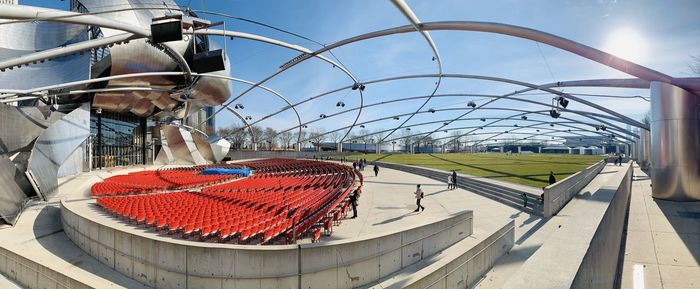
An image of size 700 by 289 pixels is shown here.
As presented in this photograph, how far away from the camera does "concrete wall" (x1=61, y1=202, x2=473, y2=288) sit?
6133 mm

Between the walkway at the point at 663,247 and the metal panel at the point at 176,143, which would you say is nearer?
the walkway at the point at 663,247

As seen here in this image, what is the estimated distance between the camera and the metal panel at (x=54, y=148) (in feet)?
57.6

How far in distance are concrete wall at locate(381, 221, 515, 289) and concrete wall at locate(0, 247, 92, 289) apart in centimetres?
728

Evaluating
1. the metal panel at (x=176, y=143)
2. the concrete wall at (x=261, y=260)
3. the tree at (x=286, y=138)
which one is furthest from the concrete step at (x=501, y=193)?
the tree at (x=286, y=138)

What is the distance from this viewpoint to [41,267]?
715 centimetres

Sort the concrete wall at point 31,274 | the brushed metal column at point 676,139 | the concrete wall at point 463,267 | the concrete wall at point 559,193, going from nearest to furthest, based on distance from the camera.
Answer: the concrete wall at point 463,267
the concrete wall at point 31,274
the concrete wall at point 559,193
the brushed metal column at point 676,139

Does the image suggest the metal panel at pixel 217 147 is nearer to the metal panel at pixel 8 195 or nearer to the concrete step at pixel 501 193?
the metal panel at pixel 8 195

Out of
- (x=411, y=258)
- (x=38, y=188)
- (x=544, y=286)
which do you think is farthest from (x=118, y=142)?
(x=544, y=286)

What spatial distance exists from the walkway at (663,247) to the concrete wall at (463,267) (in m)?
3.08

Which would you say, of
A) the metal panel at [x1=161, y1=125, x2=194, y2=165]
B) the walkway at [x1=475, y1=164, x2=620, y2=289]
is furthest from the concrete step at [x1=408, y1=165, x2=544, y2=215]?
the metal panel at [x1=161, y1=125, x2=194, y2=165]

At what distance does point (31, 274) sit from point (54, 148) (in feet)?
67.9

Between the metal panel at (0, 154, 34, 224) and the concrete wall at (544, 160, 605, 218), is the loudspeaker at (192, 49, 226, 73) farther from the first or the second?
the concrete wall at (544, 160, 605, 218)

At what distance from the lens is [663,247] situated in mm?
9422

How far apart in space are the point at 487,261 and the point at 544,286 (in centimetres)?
599
